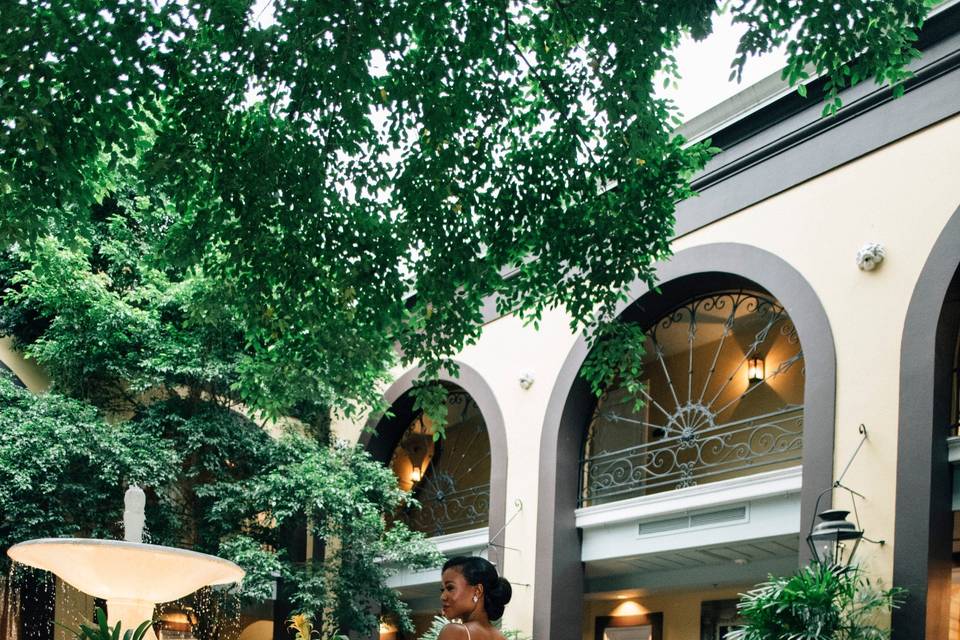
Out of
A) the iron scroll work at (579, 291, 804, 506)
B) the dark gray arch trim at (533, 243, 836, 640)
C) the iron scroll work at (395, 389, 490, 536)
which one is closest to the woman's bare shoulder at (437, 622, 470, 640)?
the dark gray arch trim at (533, 243, 836, 640)

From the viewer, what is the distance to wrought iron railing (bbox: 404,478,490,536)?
617 inches

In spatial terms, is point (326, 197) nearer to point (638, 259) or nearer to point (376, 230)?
point (376, 230)

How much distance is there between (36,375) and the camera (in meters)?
14.9

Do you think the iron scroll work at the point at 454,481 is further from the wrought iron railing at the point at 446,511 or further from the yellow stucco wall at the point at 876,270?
the yellow stucco wall at the point at 876,270

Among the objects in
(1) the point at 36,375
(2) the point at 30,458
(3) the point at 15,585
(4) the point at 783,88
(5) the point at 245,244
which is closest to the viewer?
(5) the point at 245,244

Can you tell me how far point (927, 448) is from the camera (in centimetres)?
866

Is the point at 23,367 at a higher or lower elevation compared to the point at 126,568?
higher

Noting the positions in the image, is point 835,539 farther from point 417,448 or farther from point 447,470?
point 417,448

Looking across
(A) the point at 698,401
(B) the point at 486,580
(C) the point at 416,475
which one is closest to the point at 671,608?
(A) the point at 698,401

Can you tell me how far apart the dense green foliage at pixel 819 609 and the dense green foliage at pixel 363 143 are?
6.71 feet

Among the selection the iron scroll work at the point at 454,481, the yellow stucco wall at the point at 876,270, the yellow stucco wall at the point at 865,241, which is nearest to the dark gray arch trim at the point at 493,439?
the iron scroll work at the point at 454,481

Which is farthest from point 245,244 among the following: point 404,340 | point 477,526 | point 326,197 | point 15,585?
point 477,526

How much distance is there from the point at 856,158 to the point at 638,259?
2.97 m

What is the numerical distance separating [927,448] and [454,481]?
8267 millimetres
